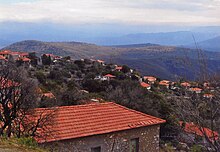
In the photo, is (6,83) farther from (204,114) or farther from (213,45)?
(213,45)

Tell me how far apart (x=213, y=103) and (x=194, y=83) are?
0.75 m

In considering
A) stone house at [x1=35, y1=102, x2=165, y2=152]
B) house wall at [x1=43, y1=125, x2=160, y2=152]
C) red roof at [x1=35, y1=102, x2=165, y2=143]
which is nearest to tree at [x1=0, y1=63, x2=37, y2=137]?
stone house at [x1=35, y1=102, x2=165, y2=152]

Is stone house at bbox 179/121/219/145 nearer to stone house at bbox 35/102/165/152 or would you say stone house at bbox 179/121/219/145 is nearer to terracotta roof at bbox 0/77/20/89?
terracotta roof at bbox 0/77/20/89

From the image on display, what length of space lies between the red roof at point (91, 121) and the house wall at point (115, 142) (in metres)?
0.20

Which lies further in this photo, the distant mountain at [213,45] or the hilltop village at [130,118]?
the distant mountain at [213,45]

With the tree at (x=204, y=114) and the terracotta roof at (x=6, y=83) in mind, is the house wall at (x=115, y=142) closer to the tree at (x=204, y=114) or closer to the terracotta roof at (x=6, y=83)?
the terracotta roof at (x=6, y=83)

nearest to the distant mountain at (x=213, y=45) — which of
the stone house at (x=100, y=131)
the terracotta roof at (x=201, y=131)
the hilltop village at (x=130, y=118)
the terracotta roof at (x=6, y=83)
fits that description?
the hilltop village at (x=130, y=118)

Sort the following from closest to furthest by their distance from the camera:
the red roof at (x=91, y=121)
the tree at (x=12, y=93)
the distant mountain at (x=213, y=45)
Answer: the tree at (x=12, y=93)
the red roof at (x=91, y=121)
the distant mountain at (x=213, y=45)

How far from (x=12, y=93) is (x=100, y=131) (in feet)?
13.2

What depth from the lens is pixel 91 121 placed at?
13617mm

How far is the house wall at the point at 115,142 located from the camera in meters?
12.0

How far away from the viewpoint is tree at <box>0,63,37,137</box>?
9914mm

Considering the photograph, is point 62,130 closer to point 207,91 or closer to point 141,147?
point 141,147

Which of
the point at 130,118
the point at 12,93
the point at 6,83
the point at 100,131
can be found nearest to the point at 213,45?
the point at 130,118
